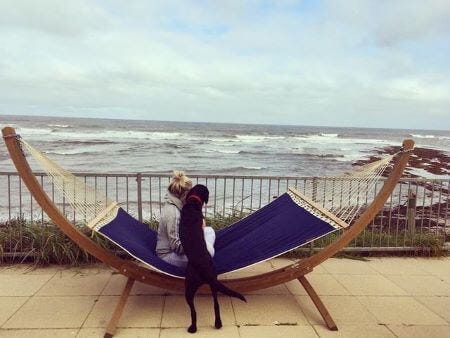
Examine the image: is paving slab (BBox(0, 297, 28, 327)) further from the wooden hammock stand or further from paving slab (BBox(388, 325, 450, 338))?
paving slab (BBox(388, 325, 450, 338))

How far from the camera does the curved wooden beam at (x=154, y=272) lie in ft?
12.0

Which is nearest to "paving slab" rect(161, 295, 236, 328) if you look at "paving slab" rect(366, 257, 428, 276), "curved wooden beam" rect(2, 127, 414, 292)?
"curved wooden beam" rect(2, 127, 414, 292)

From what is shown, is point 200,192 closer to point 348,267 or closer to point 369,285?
point 369,285

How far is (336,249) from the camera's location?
3920 millimetres

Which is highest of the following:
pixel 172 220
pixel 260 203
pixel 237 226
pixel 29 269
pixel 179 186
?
pixel 179 186

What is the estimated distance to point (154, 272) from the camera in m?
4.02

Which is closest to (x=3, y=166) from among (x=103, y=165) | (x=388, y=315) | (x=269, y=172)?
(x=103, y=165)

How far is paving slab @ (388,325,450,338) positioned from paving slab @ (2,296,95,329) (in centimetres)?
269

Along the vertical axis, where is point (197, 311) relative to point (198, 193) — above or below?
below

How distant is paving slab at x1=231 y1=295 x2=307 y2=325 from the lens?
390 cm

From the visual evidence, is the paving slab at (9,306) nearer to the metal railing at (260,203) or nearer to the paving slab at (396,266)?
the metal railing at (260,203)

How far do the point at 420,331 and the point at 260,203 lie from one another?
340 cm

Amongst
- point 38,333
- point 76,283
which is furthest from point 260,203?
point 38,333

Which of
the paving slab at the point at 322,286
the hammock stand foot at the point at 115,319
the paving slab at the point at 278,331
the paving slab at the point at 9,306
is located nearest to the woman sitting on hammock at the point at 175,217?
the hammock stand foot at the point at 115,319
